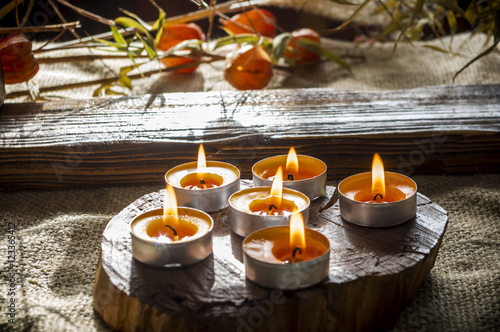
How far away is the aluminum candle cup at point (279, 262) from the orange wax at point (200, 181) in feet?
0.76

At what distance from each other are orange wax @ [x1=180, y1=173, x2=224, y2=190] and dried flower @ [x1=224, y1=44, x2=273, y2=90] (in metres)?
0.77

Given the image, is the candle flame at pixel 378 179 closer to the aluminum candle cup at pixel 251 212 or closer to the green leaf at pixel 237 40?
the aluminum candle cup at pixel 251 212

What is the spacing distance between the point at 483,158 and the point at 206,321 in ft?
3.22

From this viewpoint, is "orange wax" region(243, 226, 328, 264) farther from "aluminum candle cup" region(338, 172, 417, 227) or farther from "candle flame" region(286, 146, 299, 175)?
"candle flame" region(286, 146, 299, 175)

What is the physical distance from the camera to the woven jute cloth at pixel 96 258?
93 cm

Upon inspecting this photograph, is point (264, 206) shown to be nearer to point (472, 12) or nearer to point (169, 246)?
point (169, 246)

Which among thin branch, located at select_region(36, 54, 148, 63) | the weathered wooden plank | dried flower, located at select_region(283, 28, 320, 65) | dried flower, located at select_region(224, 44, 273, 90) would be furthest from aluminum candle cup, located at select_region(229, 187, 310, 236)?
dried flower, located at select_region(283, 28, 320, 65)

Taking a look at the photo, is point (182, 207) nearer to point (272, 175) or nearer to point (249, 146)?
point (272, 175)

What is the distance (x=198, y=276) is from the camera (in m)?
0.82

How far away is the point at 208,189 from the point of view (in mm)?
988

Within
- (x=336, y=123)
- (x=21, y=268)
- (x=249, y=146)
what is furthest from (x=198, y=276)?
(x=336, y=123)

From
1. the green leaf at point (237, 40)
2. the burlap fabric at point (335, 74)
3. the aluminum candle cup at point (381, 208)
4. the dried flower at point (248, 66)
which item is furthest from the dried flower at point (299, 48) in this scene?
the aluminum candle cup at point (381, 208)

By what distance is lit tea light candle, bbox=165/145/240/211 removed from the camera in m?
0.99

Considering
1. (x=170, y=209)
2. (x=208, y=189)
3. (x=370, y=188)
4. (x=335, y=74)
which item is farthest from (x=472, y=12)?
(x=170, y=209)
